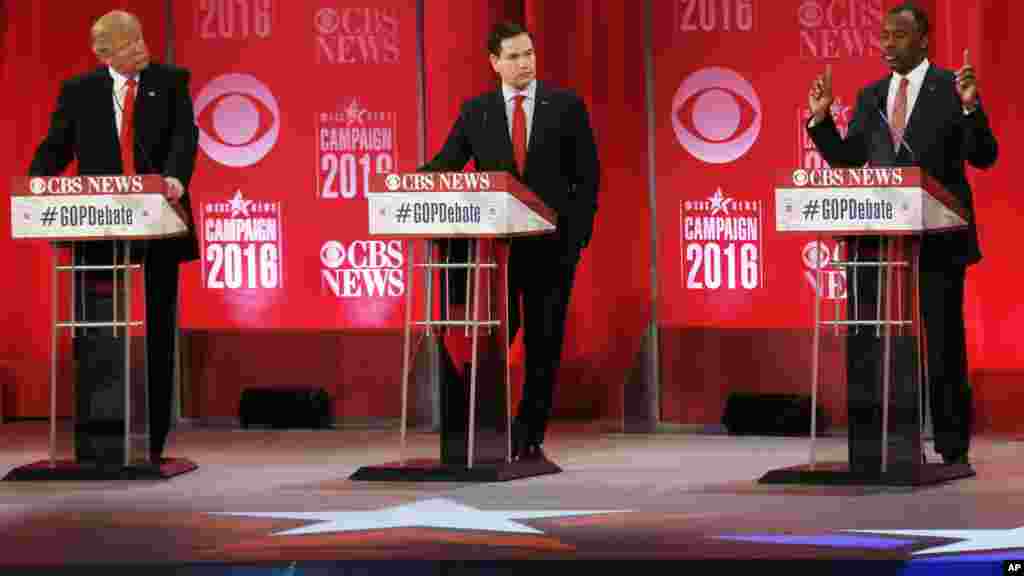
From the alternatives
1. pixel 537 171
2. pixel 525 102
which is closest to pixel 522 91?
pixel 525 102

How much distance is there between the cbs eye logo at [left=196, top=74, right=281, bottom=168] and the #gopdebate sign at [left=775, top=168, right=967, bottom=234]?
357 cm

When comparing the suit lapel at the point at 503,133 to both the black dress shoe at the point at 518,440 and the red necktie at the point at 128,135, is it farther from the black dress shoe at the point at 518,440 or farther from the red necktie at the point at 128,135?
the red necktie at the point at 128,135

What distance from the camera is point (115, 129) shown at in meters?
7.54

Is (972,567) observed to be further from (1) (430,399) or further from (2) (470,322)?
(1) (430,399)

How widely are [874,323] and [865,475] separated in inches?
19.7

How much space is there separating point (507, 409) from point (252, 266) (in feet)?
9.04

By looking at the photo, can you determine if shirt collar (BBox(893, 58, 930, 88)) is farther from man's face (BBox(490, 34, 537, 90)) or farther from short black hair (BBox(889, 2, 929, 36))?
man's face (BBox(490, 34, 537, 90))

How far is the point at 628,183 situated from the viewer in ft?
30.7

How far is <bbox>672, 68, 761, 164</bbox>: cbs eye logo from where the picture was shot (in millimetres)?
9109

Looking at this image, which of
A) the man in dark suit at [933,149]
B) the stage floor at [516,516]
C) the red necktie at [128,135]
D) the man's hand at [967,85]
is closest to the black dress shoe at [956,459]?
the man in dark suit at [933,149]

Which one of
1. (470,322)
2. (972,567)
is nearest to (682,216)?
(470,322)

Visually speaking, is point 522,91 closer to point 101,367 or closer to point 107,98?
point 107,98

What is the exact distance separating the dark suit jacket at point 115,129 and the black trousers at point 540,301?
122 centimetres

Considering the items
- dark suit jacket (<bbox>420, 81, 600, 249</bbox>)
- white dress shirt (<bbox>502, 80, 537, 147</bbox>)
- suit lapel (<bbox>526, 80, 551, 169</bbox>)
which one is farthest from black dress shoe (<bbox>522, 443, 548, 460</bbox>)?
white dress shirt (<bbox>502, 80, 537, 147</bbox>)
